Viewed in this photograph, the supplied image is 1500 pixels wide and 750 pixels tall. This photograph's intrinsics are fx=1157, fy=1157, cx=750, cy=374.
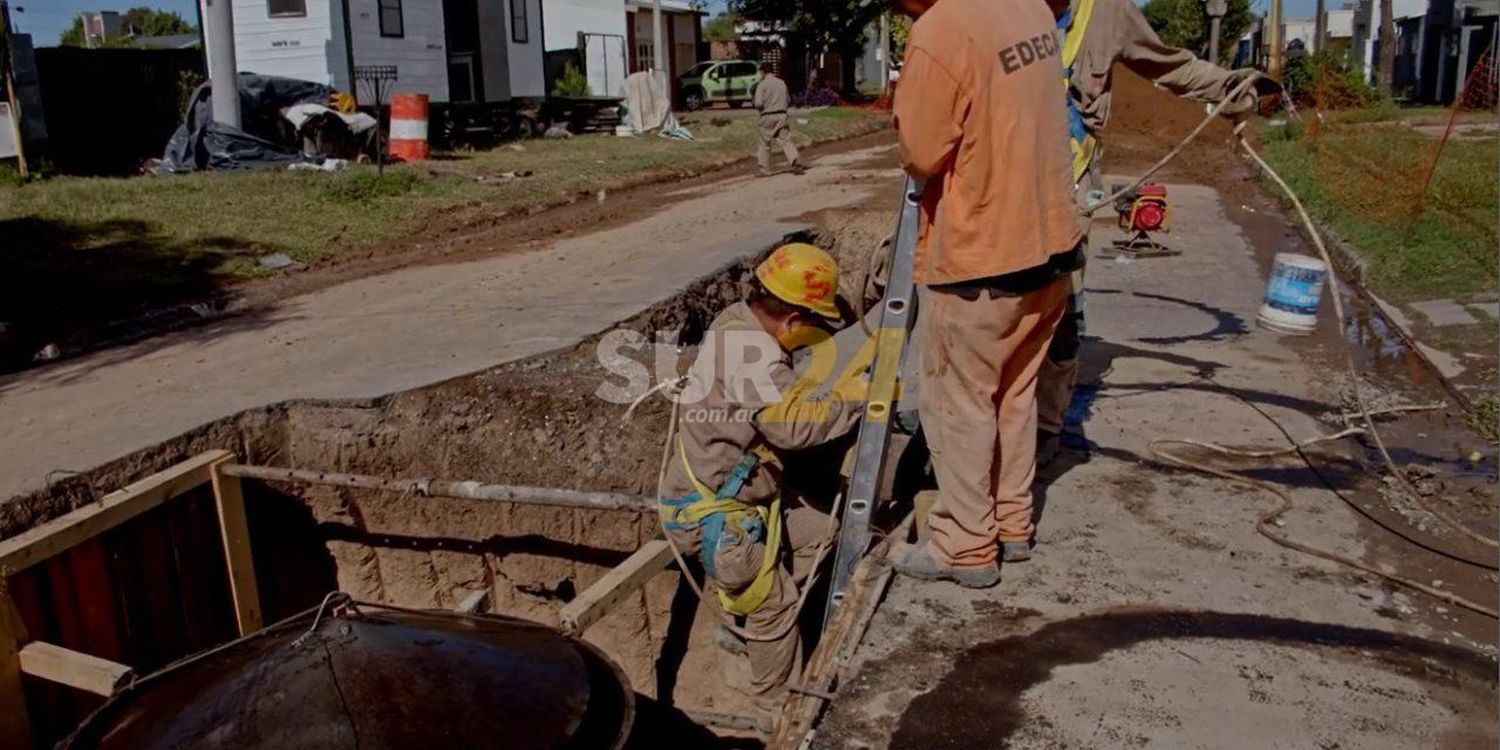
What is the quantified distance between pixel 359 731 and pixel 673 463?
5.53 ft

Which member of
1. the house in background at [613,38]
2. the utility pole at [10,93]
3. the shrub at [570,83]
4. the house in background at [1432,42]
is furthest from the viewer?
the house in background at [613,38]

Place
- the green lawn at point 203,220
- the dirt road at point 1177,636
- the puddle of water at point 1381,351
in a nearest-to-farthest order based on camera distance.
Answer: the dirt road at point 1177,636
the puddle of water at point 1381,351
the green lawn at point 203,220

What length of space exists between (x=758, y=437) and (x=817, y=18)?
3708cm

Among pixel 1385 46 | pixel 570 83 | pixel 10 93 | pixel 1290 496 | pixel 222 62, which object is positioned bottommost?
pixel 1290 496

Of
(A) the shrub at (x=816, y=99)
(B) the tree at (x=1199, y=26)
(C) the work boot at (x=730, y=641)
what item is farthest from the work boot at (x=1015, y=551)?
(B) the tree at (x=1199, y=26)

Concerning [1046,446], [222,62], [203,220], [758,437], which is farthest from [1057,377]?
[222,62]

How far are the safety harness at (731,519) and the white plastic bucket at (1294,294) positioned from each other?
3.76m

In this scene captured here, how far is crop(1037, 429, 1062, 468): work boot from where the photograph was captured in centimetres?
462

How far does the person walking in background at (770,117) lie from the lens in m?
18.6

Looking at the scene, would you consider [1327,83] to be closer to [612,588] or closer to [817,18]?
[817,18]

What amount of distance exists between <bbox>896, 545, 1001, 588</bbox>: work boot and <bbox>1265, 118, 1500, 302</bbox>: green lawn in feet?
21.5

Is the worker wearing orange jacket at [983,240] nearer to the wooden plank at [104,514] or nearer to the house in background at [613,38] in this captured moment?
the wooden plank at [104,514]

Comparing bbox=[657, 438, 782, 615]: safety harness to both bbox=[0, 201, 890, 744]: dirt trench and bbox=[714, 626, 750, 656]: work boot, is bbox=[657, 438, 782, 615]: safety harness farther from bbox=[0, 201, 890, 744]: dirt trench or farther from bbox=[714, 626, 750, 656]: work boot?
bbox=[0, 201, 890, 744]: dirt trench

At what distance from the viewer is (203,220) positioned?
1222 centimetres
